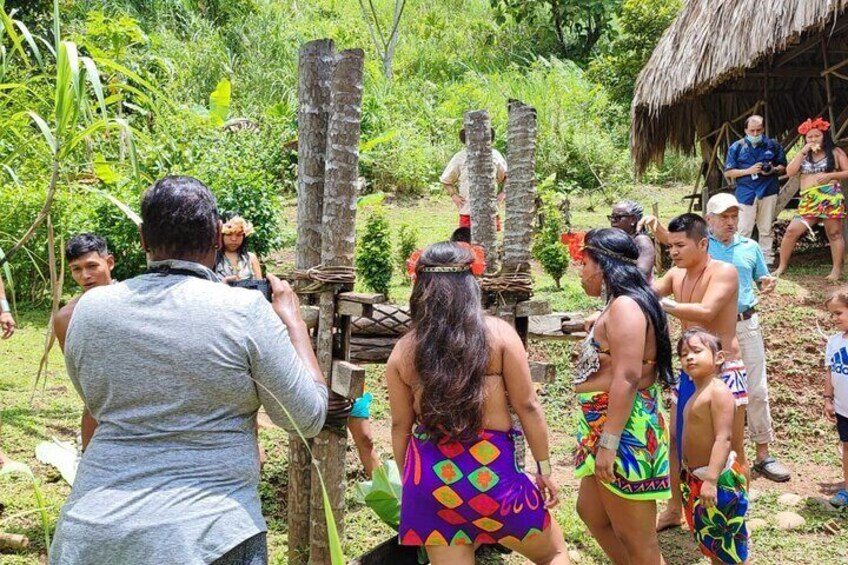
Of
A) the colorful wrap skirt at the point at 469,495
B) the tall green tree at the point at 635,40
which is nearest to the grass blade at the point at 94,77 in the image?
the colorful wrap skirt at the point at 469,495

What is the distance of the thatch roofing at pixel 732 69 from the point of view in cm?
786

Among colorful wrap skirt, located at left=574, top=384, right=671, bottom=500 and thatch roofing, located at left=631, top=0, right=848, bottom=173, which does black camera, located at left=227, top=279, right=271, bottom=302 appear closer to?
colorful wrap skirt, located at left=574, top=384, right=671, bottom=500

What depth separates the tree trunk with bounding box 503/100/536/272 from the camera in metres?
3.90

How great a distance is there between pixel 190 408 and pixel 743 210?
765 cm

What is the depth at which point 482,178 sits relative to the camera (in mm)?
4242

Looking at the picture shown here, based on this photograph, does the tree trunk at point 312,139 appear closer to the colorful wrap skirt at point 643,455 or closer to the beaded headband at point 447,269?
the beaded headband at point 447,269

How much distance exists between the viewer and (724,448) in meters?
3.41

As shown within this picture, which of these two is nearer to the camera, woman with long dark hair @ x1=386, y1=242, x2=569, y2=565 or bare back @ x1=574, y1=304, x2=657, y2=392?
woman with long dark hair @ x1=386, y1=242, x2=569, y2=565

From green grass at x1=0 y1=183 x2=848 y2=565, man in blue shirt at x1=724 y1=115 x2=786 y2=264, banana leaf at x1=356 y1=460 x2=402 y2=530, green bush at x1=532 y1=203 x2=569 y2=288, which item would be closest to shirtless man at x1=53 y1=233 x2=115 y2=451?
green grass at x1=0 y1=183 x2=848 y2=565

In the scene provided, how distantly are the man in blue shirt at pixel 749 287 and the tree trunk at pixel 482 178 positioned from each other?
4.34 ft

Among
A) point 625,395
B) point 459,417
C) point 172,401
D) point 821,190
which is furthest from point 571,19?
point 172,401

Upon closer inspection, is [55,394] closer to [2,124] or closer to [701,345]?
[2,124]

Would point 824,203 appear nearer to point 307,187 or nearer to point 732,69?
point 732,69

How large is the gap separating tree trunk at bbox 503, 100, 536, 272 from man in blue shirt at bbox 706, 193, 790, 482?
1.31 metres
